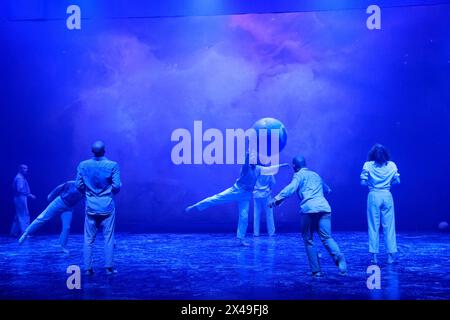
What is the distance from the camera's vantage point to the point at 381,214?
6.32 meters

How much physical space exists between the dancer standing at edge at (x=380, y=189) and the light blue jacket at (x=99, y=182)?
3.14 metres

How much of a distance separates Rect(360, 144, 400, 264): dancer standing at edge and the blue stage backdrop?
15.0ft

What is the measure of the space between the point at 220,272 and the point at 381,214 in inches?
87.1

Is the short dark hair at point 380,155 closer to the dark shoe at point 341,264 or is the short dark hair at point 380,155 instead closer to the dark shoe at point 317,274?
the dark shoe at point 341,264

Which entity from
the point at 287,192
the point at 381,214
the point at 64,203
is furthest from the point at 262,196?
the point at 287,192

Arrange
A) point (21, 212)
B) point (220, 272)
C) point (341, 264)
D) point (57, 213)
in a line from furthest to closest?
point (21, 212), point (57, 213), point (220, 272), point (341, 264)

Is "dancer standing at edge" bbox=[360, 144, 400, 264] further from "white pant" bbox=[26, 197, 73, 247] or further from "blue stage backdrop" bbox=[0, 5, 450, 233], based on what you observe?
"blue stage backdrop" bbox=[0, 5, 450, 233]

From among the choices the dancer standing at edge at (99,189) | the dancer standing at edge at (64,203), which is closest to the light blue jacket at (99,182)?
the dancer standing at edge at (99,189)

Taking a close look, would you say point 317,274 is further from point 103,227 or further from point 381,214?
point 103,227

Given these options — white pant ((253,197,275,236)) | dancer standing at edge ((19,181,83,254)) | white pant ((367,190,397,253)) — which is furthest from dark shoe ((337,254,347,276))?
white pant ((253,197,275,236))

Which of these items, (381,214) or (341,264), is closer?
(341,264)

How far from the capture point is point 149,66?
11.0 meters

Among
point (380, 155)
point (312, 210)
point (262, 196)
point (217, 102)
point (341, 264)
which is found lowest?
point (341, 264)

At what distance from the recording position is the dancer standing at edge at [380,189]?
6191 mm
